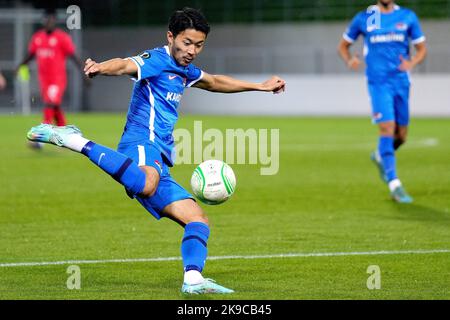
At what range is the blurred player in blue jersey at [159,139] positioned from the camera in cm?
714

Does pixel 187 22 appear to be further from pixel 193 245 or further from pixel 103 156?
pixel 193 245

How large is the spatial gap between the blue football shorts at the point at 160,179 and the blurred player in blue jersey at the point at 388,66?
6095mm

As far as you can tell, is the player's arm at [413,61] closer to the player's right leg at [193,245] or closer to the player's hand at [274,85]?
the player's hand at [274,85]

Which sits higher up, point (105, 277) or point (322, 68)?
point (105, 277)

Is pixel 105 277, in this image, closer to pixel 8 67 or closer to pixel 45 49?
pixel 45 49

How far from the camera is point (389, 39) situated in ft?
43.9

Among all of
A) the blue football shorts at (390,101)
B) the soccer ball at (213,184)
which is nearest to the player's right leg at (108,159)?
the soccer ball at (213,184)

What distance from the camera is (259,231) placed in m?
10.5

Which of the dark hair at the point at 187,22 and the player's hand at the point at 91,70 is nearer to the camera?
the player's hand at the point at 91,70

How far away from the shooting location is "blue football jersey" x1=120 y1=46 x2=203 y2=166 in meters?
7.50

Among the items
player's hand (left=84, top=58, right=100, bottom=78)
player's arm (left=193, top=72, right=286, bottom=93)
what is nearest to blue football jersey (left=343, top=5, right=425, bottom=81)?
player's arm (left=193, top=72, right=286, bottom=93)

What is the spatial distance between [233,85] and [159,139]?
87 centimetres
